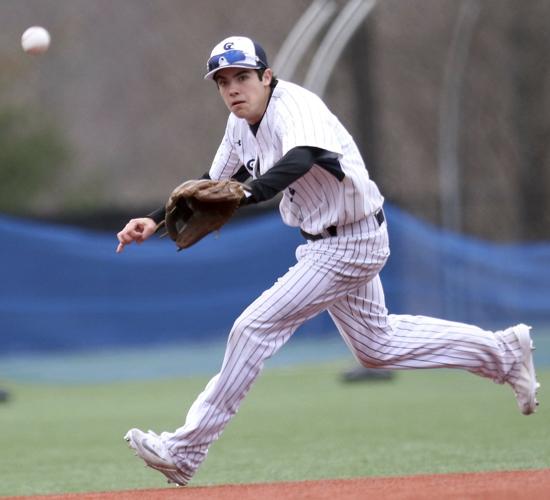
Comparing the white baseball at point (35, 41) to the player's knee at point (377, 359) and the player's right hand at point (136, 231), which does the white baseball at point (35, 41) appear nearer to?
the player's right hand at point (136, 231)

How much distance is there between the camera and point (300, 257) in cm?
567

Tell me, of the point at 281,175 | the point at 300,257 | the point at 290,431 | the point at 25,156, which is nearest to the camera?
the point at 281,175

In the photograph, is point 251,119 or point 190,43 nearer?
point 251,119

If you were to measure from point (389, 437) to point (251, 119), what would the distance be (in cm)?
308

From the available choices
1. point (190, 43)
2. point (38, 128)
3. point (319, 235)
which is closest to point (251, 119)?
point (319, 235)

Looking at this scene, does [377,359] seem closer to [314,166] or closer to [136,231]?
[314,166]

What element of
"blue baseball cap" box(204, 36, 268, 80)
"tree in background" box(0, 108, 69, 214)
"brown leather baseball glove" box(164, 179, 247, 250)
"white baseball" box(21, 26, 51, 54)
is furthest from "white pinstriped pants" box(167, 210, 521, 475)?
"tree in background" box(0, 108, 69, 214)

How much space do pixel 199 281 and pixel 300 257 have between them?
9131mm

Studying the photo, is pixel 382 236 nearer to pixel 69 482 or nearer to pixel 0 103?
pixel 69 482

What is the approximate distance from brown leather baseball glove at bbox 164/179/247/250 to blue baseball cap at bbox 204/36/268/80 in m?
0.48

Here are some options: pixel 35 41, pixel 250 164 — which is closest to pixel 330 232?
pixel 250 164

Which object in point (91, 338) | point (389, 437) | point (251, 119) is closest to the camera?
point (251, 119)

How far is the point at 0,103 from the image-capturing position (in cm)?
2489

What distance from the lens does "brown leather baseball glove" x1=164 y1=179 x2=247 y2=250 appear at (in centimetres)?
530
